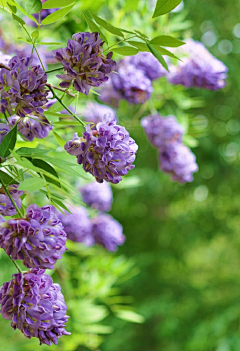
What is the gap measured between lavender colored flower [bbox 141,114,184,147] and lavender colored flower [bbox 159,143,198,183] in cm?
1

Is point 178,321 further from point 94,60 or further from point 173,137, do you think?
point 94,60

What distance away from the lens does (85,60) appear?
320mm

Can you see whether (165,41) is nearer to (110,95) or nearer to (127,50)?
(127,50)

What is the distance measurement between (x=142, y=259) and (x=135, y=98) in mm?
2228

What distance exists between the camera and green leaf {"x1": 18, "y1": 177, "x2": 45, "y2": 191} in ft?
0.96

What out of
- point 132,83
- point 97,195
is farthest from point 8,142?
point 97,195

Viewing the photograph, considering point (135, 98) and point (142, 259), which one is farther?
point (142, 259)

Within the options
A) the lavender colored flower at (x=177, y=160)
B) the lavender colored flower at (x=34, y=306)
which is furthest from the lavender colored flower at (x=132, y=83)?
the lavender colored flower at (x=34, y=306)

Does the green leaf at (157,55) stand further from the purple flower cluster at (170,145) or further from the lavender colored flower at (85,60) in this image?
the purple flower cluster at (170,145)

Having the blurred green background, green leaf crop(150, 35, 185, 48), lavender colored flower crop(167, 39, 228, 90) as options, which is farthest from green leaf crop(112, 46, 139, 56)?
the blurred green background

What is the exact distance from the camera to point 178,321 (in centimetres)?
278

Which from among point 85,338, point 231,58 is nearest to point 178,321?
point 231,58

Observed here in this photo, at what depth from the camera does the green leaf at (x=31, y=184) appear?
29 cm

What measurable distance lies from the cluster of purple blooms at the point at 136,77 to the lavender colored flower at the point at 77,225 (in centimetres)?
26
